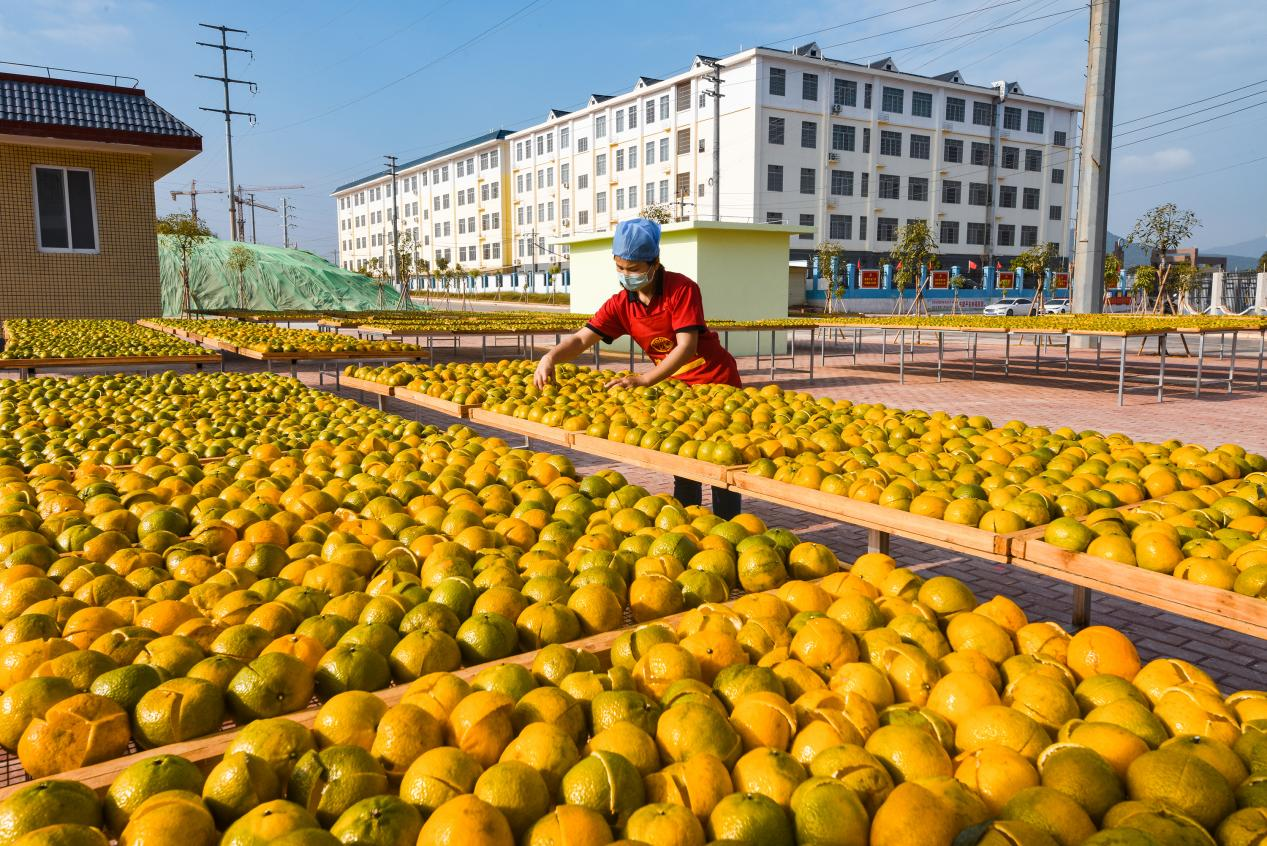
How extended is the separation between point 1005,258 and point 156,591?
73.5 metres

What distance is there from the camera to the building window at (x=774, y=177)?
2259 inches

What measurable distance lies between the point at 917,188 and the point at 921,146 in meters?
3.09

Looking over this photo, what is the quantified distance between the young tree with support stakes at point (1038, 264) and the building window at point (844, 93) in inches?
636

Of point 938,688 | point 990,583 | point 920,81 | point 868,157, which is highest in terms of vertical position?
point 920,81

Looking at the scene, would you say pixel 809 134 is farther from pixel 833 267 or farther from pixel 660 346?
pixel 660 346

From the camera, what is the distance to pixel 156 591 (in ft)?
8.67

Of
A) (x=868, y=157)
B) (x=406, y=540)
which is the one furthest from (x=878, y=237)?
(x=406, y=540)

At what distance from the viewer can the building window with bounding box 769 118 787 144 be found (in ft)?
187

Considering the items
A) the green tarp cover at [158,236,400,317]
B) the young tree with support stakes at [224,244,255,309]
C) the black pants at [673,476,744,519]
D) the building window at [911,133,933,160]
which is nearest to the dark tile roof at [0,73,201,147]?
the black pants at [673,476,744,519]

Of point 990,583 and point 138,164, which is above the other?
point 138,164

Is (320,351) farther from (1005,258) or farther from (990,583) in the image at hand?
(1005,258)

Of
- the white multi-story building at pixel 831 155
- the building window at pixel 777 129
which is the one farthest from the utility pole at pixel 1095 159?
the building window at pixel 777 129

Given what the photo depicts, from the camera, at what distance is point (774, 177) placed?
5778cm

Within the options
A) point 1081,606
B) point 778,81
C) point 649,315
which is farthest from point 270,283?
point 1081,606
